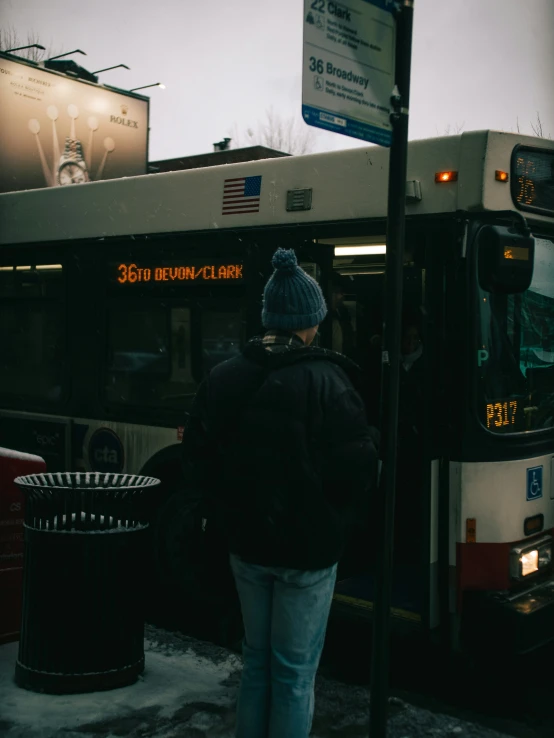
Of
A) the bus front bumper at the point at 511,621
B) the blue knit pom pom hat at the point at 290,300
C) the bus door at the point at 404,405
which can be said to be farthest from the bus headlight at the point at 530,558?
the blue knit pom pom hat at the point at 290,300

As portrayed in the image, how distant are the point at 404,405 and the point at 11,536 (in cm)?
260

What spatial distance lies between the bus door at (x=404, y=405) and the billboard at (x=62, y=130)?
16.5 metres

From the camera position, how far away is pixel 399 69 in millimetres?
3293

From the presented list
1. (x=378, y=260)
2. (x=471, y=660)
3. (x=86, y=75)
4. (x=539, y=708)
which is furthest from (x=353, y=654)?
(x=86, y=75)

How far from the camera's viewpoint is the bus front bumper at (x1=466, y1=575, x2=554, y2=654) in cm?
441

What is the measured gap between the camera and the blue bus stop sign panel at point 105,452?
6.35 meters

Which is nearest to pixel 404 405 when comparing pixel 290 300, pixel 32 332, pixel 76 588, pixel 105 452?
pixel 105 452

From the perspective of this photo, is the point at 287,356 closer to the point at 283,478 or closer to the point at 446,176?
the point at 283,478

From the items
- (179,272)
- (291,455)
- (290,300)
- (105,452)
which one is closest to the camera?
(291,455)

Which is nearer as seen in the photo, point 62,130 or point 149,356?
point 149,356

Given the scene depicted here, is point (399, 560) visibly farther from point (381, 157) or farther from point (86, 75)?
A: point (86, 75)

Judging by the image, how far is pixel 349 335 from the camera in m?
5.60

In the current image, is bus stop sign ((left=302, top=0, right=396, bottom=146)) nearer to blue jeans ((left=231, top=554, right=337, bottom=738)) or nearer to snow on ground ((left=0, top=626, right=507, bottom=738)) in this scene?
blue jeans ((left=231, top=554, right=337, bottom=738))

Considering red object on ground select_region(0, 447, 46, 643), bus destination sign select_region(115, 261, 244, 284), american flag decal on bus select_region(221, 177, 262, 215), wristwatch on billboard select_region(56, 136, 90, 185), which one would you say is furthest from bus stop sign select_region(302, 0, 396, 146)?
wristwatch on billboard select_region(56, 136, 90, 185)
